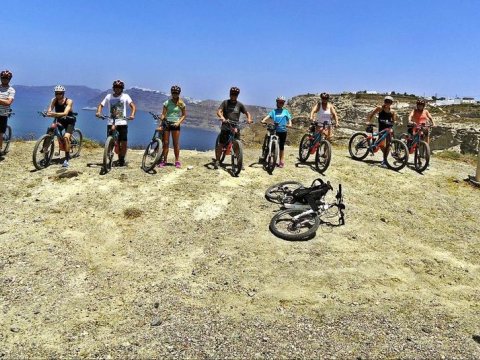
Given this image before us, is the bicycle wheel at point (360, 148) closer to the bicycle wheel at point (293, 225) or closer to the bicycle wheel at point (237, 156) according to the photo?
the bicycle wheel at point (237, 156)

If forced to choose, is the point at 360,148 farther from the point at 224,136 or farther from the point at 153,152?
the point at 153,152

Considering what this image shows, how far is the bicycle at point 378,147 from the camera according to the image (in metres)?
14.2

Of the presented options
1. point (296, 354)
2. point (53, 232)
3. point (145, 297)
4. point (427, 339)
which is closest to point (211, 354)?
point (296, 354)

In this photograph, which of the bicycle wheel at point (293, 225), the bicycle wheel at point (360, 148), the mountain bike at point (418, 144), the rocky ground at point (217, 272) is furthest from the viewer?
the bicycle wheel at point (360, 148)

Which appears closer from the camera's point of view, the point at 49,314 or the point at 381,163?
the point at 49,314

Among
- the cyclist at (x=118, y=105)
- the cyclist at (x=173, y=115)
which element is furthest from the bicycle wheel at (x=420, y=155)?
the cyclist at (x=118, y=105)

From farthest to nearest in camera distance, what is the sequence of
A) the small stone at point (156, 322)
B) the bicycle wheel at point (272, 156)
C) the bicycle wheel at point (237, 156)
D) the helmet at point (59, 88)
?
the bicycle wheel at point (272, 156)
the bicycle wheel at point (237, 156)
the helmet at point (59, 88)
the small stone at point (156, 322)

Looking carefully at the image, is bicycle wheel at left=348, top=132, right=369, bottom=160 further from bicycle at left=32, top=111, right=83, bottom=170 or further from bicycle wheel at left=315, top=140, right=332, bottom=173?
bicycle at left=32, top=111, right=83, bottom=170

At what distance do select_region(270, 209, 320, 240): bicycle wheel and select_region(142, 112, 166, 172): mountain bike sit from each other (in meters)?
4.52

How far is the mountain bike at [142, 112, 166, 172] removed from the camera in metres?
12.0

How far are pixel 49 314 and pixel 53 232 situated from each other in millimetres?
2862

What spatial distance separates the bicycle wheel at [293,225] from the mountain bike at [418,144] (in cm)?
692

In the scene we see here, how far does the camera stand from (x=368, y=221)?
1008cm

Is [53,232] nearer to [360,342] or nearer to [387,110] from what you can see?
[360,342]
